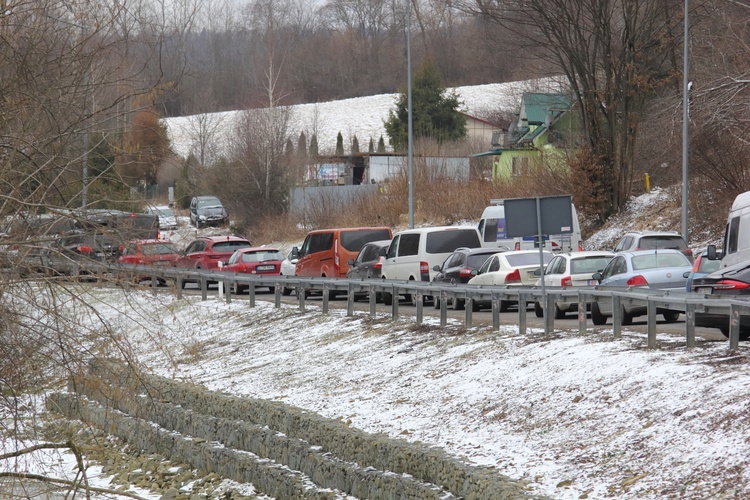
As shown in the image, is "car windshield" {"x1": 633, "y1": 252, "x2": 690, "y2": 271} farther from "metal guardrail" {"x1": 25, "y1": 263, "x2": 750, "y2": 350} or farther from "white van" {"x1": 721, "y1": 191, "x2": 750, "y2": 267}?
"metal guardrail" {"x1": 25, "y1": 263, "x2": 750, "y2": 350}

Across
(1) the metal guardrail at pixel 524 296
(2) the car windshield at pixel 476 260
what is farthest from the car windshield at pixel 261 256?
(2) the car windshield at pixel 476 260

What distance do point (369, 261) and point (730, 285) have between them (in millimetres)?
16604

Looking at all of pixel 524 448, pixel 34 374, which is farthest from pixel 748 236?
pixel 34 374

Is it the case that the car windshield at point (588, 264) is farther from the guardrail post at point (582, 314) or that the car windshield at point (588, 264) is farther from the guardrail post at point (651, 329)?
the guardrail post at point (651, 329)

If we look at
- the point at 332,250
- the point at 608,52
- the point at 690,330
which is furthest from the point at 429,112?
the point at 690,330

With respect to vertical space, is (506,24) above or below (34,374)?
above

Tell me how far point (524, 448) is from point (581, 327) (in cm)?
531

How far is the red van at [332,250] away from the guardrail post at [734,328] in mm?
19065

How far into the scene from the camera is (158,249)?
11.9m

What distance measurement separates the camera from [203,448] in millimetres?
17812

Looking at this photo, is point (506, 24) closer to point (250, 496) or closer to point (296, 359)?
point (296, 359)

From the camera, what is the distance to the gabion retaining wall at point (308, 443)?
11.0 m

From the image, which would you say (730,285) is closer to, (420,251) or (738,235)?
(738,235)

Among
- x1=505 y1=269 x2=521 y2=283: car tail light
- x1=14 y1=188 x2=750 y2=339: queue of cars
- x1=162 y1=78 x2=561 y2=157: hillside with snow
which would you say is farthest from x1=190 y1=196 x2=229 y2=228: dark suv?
x1=162 y1=78 x2=561 y2=157: hillside with snow
